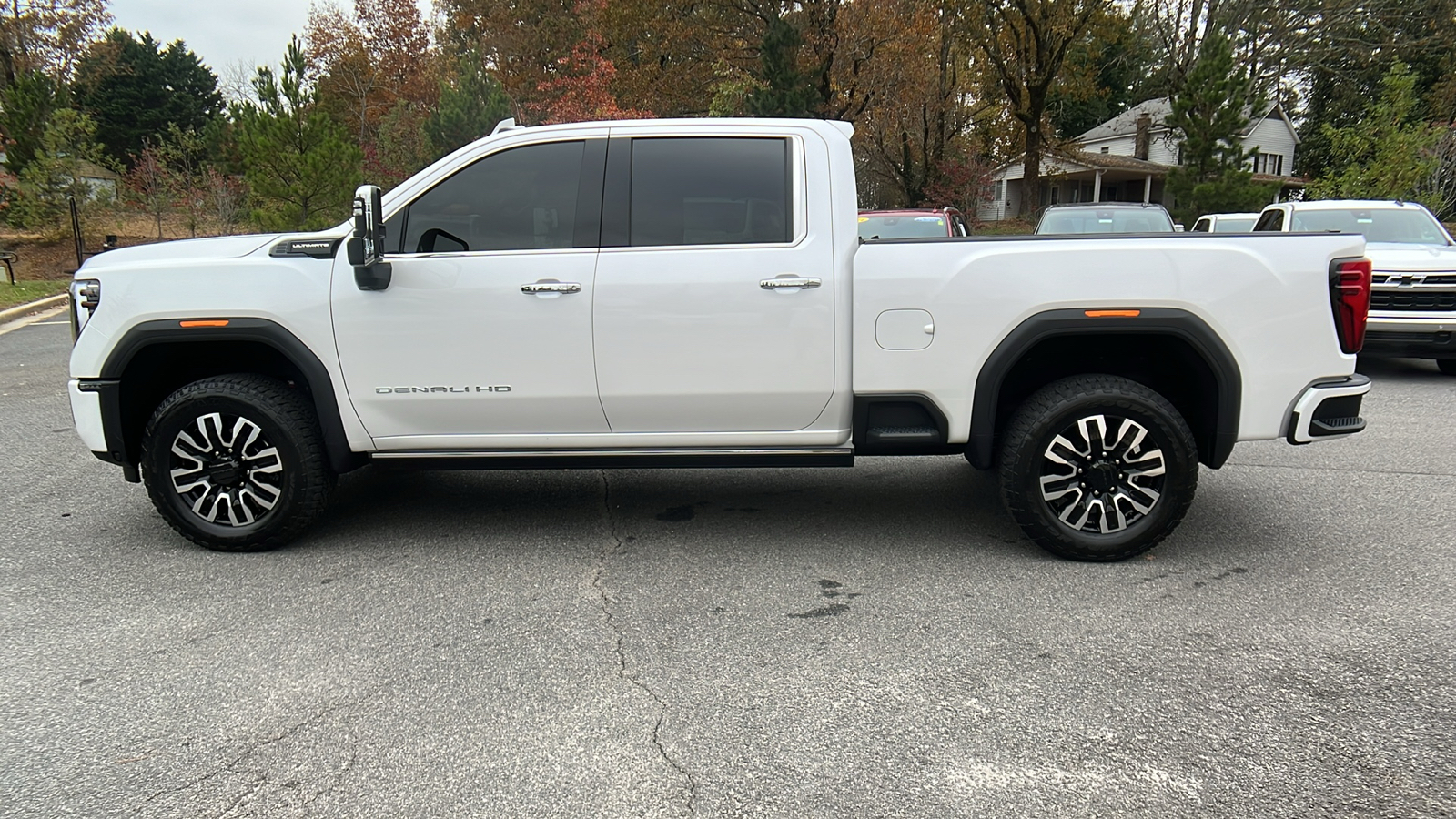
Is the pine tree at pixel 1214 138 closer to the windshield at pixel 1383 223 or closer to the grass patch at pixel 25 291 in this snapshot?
the windshield at pixel 1383 223

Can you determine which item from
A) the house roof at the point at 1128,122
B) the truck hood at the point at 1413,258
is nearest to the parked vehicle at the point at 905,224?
the truck hood at the point at 1413,258

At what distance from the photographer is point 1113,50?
55.4 meters

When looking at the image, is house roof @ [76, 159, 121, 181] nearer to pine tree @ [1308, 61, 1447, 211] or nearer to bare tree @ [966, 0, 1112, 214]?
bare tree @ [966, 0, 1112, 214]

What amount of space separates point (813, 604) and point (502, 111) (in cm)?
2184

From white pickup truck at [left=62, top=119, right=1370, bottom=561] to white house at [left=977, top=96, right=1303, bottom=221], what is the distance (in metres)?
44.5

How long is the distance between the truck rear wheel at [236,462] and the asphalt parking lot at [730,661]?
187mm

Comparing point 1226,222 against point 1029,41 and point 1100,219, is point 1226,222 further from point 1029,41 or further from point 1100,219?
point 1029,41

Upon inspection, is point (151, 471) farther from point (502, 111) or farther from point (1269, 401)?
point (502, 111)

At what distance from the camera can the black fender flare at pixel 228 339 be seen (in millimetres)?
4309

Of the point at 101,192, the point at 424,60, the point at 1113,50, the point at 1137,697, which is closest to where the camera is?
the point at 1137,697

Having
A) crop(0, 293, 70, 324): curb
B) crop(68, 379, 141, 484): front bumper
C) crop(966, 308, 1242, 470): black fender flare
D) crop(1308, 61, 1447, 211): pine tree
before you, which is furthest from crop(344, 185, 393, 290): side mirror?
crop(1308, 61, 1447, 211): pine tree

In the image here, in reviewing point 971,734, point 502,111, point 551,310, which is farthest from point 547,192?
point 502,111

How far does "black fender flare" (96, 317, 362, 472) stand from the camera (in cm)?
431

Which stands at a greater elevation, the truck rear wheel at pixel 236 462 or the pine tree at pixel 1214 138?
the pine tree at pixel 1214 138
